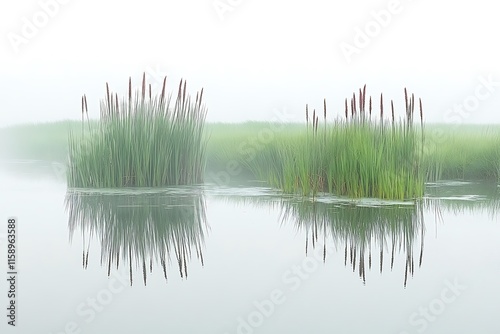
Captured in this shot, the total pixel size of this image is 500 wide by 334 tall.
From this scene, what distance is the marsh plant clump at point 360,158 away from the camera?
25.1ft

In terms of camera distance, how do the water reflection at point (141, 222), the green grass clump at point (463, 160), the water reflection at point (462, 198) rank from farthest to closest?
the green grass clump at point (463, 160)
the water reflection at point (462, 198)
the water reflection at point (141, 222)

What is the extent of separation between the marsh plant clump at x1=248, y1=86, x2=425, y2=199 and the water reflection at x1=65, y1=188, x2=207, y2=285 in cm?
138

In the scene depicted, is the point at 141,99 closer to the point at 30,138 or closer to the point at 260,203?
the point at 260,203

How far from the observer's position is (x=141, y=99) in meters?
8.99

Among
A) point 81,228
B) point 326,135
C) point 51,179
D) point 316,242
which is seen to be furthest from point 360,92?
point 51,179

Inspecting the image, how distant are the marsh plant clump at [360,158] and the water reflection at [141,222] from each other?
1378 mm

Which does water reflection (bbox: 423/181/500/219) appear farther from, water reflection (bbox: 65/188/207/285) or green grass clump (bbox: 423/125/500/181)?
water reflection (bbox: 65/188/207/285)

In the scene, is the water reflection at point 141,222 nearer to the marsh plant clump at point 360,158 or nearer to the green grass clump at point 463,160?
the marsh plant clump at point 360,158

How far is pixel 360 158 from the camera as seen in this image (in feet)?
25.1

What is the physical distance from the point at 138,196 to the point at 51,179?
4.38 m

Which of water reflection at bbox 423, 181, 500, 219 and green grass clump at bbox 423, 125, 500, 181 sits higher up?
green grass clump at bbox 423, 125, 500, 181

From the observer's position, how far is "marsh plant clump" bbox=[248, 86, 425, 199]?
7.64m

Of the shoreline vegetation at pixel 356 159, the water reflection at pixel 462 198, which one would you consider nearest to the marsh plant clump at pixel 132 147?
the shoreline vegetation at pixel 356 159

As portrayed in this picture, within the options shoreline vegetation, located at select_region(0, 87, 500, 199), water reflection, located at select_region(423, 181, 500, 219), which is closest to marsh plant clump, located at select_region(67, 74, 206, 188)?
shoreline vegetation, located at select_region(0, 87, 500, 199)
